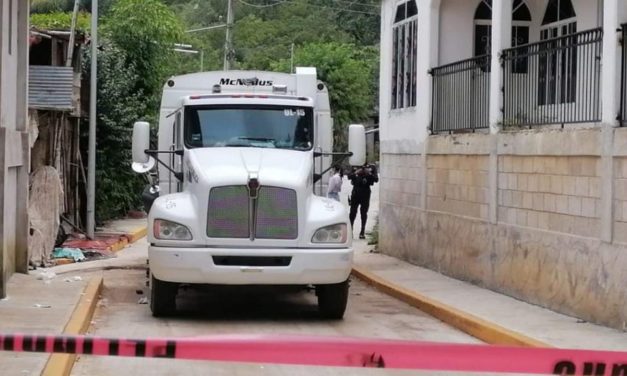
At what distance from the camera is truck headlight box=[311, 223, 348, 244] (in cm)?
1203

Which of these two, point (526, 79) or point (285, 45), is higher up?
point (285, 45)

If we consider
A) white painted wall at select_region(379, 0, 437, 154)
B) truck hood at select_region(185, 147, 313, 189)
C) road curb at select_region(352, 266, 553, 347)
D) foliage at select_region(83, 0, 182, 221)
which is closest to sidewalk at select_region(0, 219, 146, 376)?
truck hood at select_region(185, 147, 313, 189)

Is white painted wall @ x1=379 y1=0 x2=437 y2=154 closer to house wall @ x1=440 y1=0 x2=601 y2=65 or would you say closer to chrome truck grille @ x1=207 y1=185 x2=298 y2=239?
house wall @ x1=440 y1=0 x2=601 y2=65

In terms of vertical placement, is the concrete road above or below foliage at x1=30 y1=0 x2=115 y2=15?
below

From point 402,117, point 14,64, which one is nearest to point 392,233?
point 402,117

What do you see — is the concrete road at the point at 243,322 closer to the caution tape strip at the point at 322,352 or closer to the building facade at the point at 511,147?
the building facade at the point at 511,147

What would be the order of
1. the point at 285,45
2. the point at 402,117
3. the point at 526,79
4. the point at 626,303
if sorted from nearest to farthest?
1. the point at 626,303
2. the point at 526,79
3. the point at 402,117
4. the point at 285,45

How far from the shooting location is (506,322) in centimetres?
1197

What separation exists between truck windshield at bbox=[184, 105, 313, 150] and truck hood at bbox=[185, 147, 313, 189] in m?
0.23

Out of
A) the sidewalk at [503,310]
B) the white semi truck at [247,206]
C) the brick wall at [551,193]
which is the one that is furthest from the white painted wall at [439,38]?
the white semi truck at [247,206]

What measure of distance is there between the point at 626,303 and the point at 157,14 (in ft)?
69.5

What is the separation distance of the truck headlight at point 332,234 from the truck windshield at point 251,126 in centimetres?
162

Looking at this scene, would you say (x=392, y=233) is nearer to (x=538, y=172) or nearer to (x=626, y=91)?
(x=538, y=172)

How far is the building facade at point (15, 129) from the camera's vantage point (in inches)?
546
